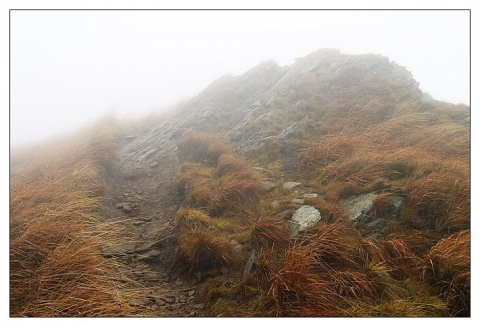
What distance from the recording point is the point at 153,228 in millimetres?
5031

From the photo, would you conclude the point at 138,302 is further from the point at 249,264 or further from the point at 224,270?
the point at 249,264

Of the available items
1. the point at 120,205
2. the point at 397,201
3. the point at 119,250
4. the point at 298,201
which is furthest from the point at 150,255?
the point at 397,201

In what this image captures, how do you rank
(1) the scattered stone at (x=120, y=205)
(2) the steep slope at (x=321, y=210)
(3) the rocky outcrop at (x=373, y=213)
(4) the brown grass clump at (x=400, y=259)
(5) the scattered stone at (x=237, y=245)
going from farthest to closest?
(1) the scattered stone at (x=120, y=205) → (5) the scattered stone at (x=237, y=245) → (3) the rocky outcrop at (x=373, y=213) → (4) the brown grass clump at (x=400, y=259) → (2) the steep slope at (x=321, y=210)

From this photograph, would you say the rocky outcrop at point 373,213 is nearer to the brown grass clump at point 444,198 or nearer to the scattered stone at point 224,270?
the brown grass clump at point 444,198

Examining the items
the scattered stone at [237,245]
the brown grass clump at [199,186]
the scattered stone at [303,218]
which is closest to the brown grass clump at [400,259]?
the scattered stone at [303,218]

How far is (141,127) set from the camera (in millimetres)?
14469

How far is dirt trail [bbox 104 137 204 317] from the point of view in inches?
132

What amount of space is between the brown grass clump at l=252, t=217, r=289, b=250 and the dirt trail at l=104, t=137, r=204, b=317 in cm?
106

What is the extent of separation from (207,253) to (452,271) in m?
2.88

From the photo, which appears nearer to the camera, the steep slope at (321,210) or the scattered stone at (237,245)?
the steep slope at (321,210)

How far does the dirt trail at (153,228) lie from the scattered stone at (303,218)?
1.61m

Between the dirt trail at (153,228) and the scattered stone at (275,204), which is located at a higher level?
the scattered stone at (275,204)

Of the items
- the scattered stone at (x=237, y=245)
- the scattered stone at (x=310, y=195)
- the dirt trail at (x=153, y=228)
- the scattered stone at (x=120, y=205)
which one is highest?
the scattered stone at (x=310, y=195)

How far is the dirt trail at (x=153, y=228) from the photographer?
334 cm
